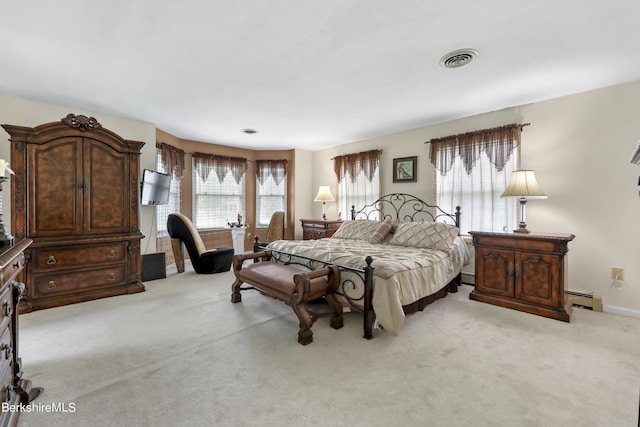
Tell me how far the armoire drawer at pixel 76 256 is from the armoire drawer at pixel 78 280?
0.27 ft

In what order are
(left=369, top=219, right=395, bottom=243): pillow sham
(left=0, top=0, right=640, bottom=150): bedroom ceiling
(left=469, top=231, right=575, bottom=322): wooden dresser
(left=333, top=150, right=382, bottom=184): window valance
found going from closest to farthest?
1. (left=0, top=0, right=640, bottom=150): bedroom ceiling
2. (left=469, top=231, right=575, bottom=322): wooden dresser
3. (left=369, top=219, right=395, bottom=243): pillow sham
4. (left=333, top=150, right=382, bottom=184): window valance

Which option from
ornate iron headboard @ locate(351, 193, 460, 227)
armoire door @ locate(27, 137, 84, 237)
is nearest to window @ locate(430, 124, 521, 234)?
ornate iron headboard @ locate(351, 193, 460, 227)

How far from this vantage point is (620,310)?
9.89 feet

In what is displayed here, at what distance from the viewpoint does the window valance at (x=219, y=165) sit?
228 inches

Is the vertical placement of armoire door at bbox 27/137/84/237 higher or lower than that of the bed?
higher

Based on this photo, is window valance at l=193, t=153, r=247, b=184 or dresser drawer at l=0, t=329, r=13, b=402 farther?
window valance at l=193, t=153, r=247, b=184

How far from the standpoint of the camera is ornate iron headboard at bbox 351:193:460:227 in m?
4.45

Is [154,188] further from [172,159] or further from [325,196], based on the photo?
[325,196]

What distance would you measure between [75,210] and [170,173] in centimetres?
189

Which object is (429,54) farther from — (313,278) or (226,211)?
(226,211)

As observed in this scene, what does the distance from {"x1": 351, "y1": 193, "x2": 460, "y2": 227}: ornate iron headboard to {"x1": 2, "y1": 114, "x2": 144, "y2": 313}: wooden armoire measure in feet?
12.1

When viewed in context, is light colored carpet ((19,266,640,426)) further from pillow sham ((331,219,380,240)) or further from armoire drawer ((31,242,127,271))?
pillow sham ((331,219,380,240))

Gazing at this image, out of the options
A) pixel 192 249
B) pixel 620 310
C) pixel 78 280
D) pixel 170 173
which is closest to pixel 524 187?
pixel 620 310

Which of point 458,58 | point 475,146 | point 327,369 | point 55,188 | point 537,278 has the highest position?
point 458,58
